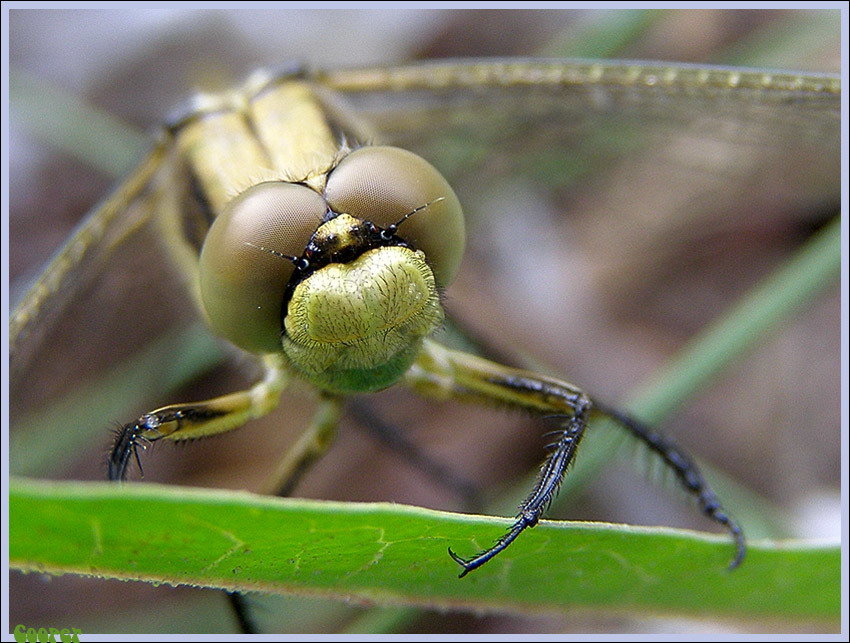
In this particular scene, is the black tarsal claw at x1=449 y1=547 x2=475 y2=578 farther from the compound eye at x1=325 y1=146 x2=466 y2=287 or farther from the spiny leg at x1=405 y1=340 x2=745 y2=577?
the compound eye at x1=325 y1=146 x2=466 y2=287

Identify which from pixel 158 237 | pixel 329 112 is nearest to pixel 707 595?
pixel 329 112

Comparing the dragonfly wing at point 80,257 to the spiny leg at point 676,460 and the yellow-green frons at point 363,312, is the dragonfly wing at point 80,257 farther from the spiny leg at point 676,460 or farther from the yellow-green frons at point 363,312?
the spiny leg at point 676,460

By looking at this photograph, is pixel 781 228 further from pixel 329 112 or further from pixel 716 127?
pixel 329 112

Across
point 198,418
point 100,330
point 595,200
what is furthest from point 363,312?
point 595,200

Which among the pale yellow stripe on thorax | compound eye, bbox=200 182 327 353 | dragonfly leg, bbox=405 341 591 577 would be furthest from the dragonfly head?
dragonfly leg, bbox=405 341 591 577

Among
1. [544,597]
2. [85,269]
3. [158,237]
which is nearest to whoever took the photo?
[544,597]

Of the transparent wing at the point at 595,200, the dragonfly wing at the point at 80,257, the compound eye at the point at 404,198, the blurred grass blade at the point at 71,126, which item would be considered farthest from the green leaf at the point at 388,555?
the blurred grass blade at the point at 71,126

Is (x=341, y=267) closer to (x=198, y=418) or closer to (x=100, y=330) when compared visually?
(x=198, y=418)
